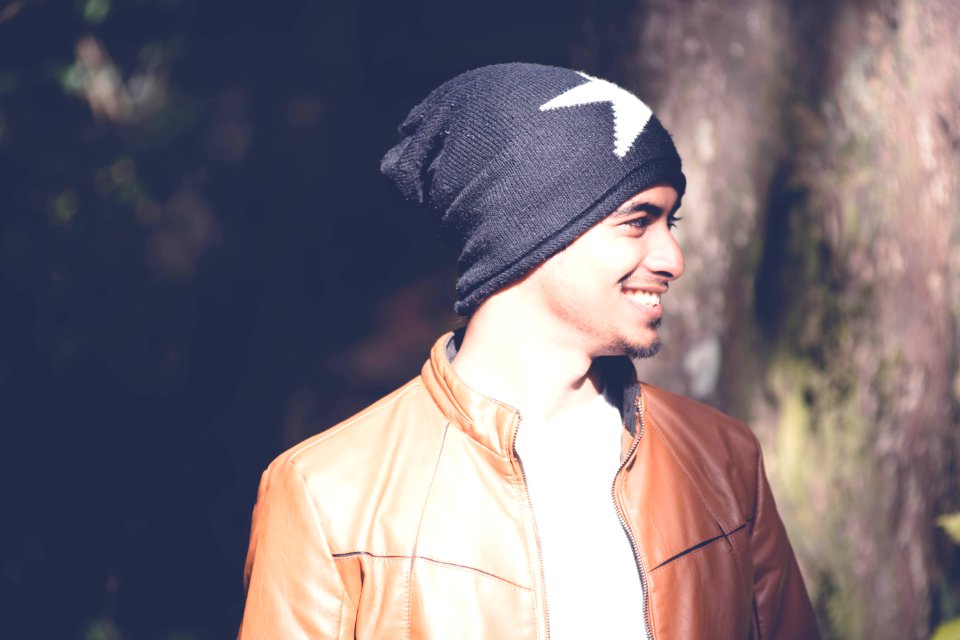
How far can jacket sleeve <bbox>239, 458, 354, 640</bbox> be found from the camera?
79.3 inches

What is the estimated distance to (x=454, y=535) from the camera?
206 cm

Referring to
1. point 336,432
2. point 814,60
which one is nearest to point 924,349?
point 814,60

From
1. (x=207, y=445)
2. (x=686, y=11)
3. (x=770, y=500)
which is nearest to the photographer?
(x=770, y=500)

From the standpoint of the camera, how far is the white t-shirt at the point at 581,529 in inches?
80.5

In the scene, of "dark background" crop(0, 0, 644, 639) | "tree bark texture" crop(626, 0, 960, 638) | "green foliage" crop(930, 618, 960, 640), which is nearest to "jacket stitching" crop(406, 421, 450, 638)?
"green foliage" crop(930, 618, 960, 640)

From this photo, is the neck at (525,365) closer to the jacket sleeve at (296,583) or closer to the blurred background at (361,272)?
the jacket sleeve at (296,583)

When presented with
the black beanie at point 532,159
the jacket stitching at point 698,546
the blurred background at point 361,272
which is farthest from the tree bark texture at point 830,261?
the black beanie at point 532,159

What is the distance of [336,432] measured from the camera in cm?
224

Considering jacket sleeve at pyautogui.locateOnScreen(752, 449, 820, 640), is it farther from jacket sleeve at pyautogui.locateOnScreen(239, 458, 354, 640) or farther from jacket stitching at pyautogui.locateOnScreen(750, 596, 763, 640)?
jacket sleeve at pyautogui.locateOnScreen(239, 458, 354, 640)

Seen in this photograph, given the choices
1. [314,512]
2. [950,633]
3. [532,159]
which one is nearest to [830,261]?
[950,633]

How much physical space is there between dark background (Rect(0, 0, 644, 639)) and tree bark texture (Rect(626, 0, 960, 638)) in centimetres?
84

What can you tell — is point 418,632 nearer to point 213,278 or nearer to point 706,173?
point 706,173

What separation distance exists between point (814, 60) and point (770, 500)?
2.29 metres

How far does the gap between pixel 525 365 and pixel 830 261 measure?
7.32ft
